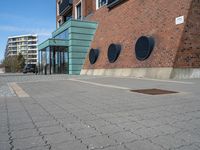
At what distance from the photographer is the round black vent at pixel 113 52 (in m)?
21.4

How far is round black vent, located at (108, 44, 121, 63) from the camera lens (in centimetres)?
2142

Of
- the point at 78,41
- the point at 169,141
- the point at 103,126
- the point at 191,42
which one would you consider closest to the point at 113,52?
the point at 78,41

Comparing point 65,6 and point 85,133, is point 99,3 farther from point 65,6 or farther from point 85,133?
point 85,133

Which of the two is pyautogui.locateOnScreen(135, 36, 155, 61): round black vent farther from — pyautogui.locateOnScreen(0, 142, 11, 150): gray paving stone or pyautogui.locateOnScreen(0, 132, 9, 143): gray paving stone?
pyautogui.locateOnScreen(0, 142, 11, 150): gray paving stone

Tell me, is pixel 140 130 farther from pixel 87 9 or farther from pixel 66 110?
pixel 87 9

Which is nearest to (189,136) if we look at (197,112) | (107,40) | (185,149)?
(185,149)

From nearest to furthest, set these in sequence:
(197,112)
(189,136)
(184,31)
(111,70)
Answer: (189,136) → (197,112) → (184,31) → (111,70)

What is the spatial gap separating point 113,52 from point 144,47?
16.0 feet

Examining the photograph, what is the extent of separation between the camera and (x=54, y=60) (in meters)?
33.4

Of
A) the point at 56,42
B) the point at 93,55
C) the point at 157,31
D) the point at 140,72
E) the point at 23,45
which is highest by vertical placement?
the point at 23,45

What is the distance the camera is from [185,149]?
10.4 feet

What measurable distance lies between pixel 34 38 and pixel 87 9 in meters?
120

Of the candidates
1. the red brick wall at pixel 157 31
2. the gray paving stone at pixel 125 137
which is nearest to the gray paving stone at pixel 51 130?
the gray paving stone at pixel 125 137

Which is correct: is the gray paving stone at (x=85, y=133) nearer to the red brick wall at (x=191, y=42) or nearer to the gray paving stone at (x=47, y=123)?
the gray paving stone at (x=47, y=123)
